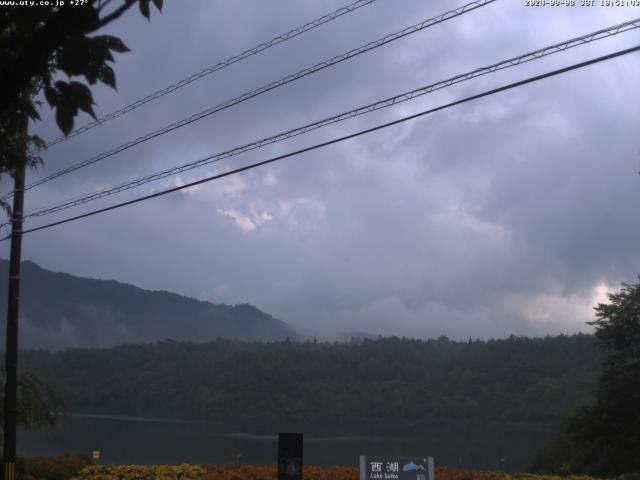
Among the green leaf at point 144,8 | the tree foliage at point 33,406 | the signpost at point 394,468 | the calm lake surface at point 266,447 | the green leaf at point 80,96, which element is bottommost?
the calm lake surface at point 266,447

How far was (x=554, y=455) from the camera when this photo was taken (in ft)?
100.0

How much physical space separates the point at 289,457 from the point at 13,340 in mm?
6452

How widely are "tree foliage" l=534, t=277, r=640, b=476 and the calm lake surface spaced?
7.16 feet

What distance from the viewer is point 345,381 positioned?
3123 inches

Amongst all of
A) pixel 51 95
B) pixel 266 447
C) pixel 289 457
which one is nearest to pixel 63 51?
pixel 51 95

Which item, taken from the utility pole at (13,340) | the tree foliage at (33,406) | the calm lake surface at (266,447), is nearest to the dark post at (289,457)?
the utility pole at (13,340)

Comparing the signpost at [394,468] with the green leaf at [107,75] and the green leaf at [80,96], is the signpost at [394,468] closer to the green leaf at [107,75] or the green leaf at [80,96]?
the green leaf at [107,75]

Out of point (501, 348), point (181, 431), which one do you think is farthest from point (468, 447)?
point (501, 348)

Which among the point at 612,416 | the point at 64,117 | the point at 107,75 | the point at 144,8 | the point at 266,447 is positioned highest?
the point at 144,8

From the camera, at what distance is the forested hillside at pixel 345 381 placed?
5872 cm

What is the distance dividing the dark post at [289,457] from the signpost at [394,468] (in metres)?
1.24

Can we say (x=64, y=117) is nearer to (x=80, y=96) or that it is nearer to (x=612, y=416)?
(x=80, y=96)

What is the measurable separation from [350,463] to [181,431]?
23.9 meters

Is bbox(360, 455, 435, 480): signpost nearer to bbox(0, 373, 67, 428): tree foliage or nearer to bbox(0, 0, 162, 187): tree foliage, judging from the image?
bbox(0, 373, 67, 428): tree foliage
